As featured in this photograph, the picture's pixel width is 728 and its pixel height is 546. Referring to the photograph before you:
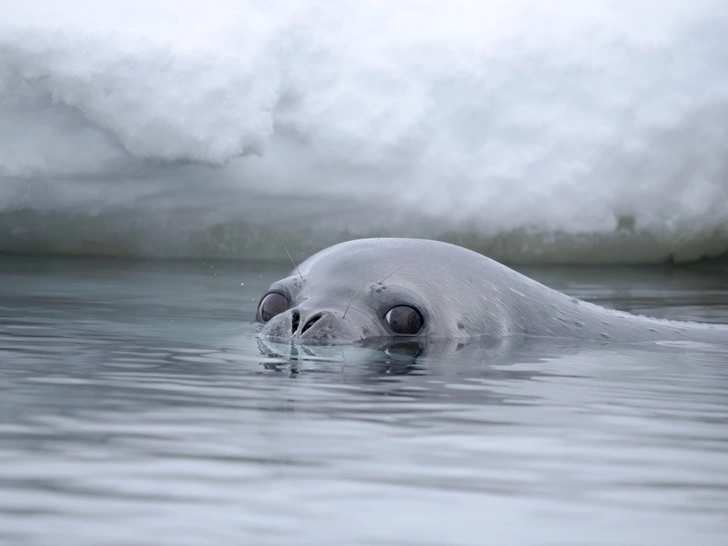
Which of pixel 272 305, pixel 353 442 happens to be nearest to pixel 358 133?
pixel 272 305

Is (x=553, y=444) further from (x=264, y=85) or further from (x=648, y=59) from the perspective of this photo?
(x=648, y=59)

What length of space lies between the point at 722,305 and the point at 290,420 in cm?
641

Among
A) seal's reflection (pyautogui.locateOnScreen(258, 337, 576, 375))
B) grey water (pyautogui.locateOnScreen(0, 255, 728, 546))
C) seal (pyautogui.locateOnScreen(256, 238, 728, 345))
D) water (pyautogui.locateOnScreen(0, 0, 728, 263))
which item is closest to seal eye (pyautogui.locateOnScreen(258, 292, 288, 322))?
seal (pyautogui.locateOnScreen(256, 238, 728, 345))

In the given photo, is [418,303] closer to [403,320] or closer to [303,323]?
[403,320]

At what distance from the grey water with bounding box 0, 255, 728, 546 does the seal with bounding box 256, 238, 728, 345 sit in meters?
0.21

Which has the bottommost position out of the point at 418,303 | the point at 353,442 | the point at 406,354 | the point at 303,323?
the point at 353,442

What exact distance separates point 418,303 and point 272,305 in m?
0.74

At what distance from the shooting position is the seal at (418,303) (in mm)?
4873

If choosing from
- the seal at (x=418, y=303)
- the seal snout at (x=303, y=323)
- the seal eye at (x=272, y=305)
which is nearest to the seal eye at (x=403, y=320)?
the seal at (x=418, y=303)

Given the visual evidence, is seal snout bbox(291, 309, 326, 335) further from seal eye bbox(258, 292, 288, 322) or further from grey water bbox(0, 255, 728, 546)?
seal eye bbox(258, 292, 288, 322)

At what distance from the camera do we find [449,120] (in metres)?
11.1

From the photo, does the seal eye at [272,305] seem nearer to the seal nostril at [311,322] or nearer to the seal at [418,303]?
the seal at [418,303]

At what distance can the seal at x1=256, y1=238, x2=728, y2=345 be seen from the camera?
4.87 metres

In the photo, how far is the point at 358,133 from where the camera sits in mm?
10578
